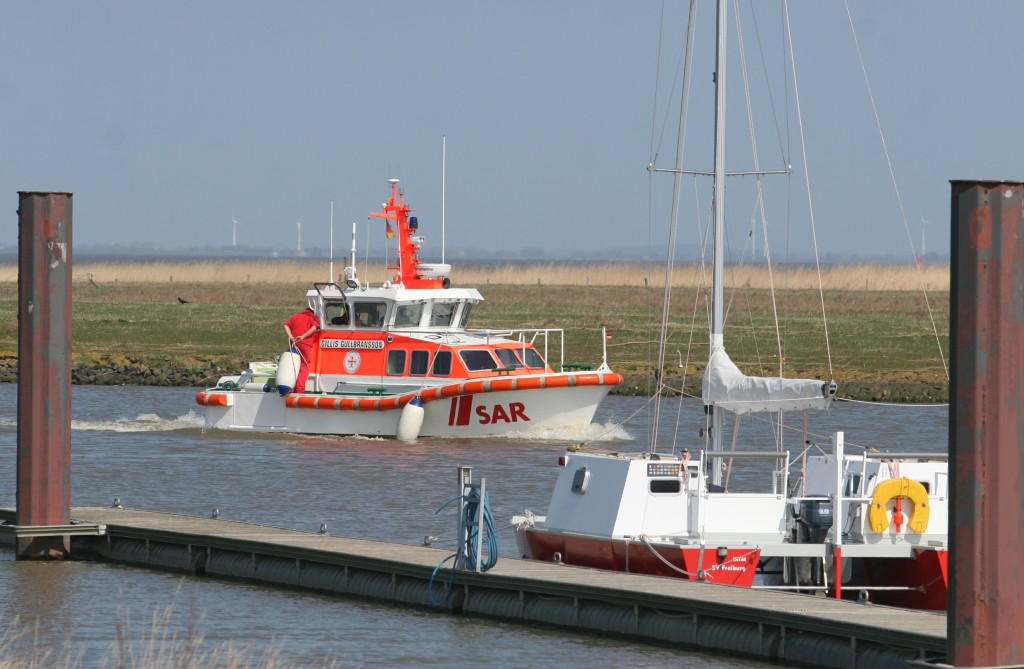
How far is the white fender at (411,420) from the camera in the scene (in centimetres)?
2886

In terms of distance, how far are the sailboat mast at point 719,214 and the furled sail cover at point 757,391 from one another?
9.0 inches

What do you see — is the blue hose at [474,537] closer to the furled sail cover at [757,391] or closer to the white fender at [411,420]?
the furled sail cover at [757,391]

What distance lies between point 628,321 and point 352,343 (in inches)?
972

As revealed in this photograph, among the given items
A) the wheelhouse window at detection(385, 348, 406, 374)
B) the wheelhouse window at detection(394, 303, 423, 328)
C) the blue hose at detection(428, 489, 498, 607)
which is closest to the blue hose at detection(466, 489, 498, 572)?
the blue hose at detection(428, 489, 498, 607)

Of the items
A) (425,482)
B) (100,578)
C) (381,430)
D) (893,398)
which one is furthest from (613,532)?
(893,398)

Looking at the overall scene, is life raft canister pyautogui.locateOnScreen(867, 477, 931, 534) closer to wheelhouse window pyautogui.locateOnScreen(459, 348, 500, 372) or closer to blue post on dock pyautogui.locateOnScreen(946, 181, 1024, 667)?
blue post on dock pyautogui.locateOnScreen(946, 181, 1024, 667)

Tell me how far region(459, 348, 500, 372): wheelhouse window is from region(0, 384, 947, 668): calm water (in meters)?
1.26

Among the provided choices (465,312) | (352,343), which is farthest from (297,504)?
(465,312)

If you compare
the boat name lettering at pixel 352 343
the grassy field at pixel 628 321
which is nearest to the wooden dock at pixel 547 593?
the grassy field at pixel 628 321

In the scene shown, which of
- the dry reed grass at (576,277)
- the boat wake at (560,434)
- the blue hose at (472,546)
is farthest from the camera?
the dry reed grass at (576,277)

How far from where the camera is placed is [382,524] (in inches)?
800

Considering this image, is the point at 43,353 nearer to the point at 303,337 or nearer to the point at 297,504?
the point at 297,504

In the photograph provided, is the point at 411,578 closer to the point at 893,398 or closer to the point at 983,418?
the point at 983,418

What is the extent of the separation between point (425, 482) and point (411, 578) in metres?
9.08
